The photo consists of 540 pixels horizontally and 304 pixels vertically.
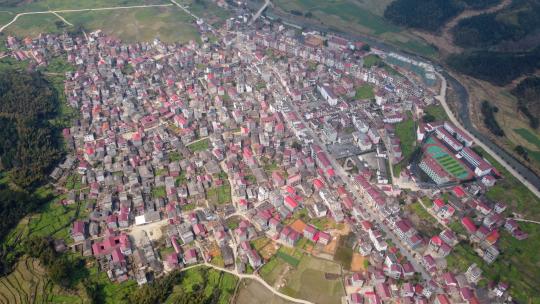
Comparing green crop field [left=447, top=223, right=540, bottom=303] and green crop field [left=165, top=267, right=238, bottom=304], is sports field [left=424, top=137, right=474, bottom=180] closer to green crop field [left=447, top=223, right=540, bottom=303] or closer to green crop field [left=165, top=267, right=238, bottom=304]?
green crop field [left=447, top=223, right=540, bottom=303]

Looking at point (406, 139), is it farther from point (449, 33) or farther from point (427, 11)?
point (427, 11)

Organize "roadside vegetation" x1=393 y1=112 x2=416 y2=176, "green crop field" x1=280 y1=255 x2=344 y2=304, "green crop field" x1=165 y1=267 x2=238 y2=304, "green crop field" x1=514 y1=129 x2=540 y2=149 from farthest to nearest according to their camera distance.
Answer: "green crop field" x1=514 y1=129 x2=540 y2=149 < "roadside vegetation" x1=393 y1=112 x2=416 y2=176 < "green crop field" x1=280 y1=255 x2=344 y2=304 < "green crop field" x1=165 y1=267 x2=238 y2=304

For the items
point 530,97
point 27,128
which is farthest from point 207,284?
Result: point 530,97

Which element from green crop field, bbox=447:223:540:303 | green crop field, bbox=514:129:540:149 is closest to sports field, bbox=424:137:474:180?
green crop field, bbox=447:223:540:303

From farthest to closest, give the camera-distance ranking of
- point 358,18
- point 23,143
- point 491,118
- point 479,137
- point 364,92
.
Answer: point 358,18 → point 364,92 → point 491,118 → point 479,137 → point 23,143

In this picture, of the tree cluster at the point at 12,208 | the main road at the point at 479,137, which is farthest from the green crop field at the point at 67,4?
the tree cluster at the point at 12,208

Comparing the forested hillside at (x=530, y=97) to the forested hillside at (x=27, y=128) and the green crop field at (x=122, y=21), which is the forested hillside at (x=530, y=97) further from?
the forested hillside at (x=27, y=128)
